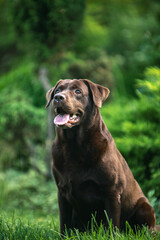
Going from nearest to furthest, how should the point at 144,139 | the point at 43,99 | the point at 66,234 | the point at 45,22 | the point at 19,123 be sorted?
1. the point at 66,234
2. the point at 144,139
3. the point at 45,22
4. the point at 19,123
5. the point at 43,99

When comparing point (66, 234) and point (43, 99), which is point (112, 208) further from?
point (43, 99)

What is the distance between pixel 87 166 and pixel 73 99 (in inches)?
22.7

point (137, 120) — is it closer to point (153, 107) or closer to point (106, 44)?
point (153, 107)

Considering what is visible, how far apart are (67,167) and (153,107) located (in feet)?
9.38

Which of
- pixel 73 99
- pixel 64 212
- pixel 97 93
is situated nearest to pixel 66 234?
pixel 64 212

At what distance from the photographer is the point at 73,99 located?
9.57 feet

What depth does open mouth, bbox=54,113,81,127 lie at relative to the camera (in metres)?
2.82

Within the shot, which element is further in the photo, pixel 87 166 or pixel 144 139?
pixel 144 139

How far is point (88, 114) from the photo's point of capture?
2977 millimetres

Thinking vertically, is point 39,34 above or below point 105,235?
above

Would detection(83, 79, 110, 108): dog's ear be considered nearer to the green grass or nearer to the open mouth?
the open mouth

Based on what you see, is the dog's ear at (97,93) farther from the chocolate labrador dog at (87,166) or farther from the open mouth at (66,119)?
the open mouth at (66,119)

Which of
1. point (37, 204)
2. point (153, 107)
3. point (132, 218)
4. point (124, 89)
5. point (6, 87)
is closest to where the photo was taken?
point (132, 218)

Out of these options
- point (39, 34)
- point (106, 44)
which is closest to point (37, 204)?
point (39, 34)
